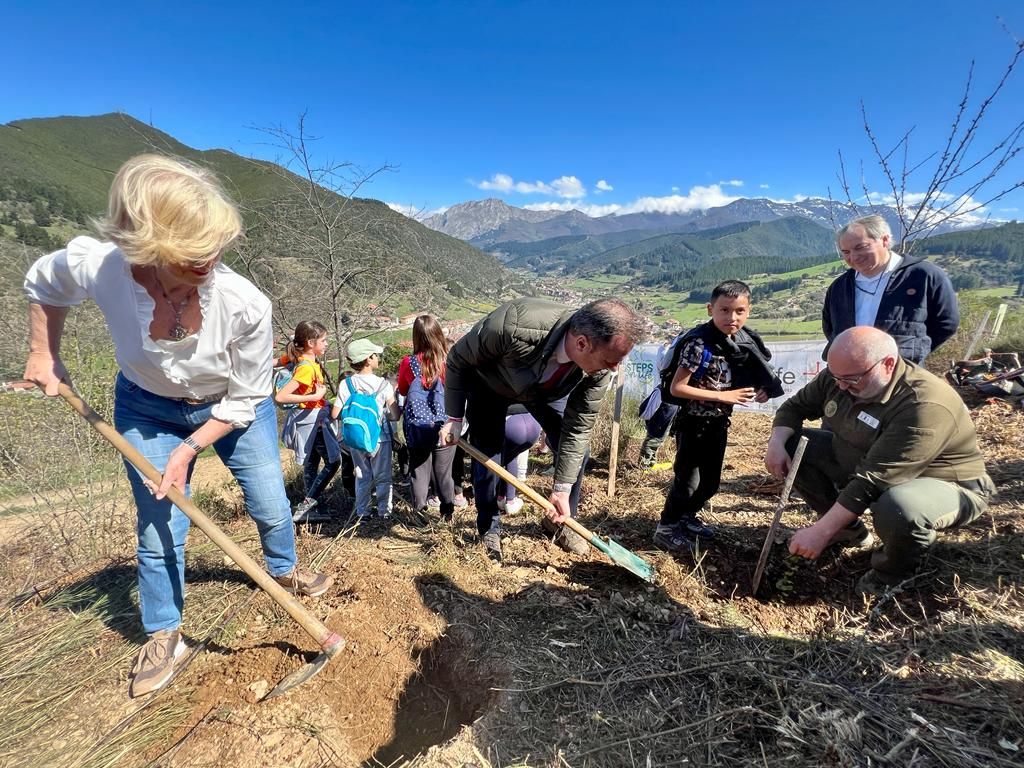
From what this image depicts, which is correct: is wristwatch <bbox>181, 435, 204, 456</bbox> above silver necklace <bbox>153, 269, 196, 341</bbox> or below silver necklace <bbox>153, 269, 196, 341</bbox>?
below

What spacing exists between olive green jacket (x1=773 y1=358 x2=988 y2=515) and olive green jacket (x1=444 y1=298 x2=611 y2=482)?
137 centimetres

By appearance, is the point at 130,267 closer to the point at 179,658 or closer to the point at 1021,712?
the point at 179,658

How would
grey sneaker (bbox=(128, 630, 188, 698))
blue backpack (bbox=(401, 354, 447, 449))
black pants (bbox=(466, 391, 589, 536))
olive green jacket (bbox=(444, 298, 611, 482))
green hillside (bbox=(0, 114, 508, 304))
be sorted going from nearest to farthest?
grey sneaker (bbox=(128, 630, 188, 698))
olive green jacket (bbox=(444, 298, 611, 482))
black pants (bbox=(466, 391, 589, 536))
blue backpack (bbox=(401, 354, 447, 449))
green hillside (bbox=(0, 114, 508, 304))

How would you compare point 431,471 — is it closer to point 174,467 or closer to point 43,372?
point 174,467

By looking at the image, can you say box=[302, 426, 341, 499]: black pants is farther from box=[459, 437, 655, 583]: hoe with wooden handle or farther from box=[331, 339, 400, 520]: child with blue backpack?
box=[459, 437, 655, 583]: hoe with wooden handle

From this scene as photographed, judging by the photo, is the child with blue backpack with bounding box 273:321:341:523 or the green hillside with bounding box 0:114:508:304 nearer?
the child with blue backpack with bounding box 273:321:341:523

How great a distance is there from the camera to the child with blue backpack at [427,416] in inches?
142

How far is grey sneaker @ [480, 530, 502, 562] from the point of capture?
10.2ft

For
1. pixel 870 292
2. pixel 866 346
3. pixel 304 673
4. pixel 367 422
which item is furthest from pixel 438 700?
pixel 870 292

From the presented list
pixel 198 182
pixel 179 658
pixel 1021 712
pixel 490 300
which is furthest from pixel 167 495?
pixel 490 300

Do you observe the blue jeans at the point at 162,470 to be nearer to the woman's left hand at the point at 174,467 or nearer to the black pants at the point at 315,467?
the woman's left hand at the point at 174,467

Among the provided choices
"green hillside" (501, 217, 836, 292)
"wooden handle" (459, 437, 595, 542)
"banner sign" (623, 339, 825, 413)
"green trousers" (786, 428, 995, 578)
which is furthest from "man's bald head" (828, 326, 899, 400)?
"green hillside" (501, 217, 836, 292)

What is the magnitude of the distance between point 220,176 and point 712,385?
3298 millimetres

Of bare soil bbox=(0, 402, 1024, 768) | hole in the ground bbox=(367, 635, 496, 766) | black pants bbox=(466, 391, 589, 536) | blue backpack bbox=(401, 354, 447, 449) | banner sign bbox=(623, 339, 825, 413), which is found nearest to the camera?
bare soil bbox=(0, 402, 1024, 768)
